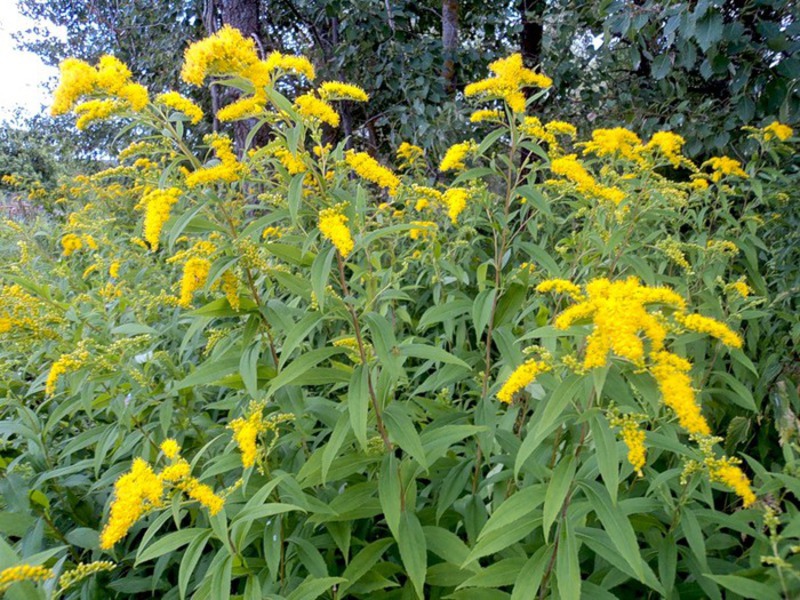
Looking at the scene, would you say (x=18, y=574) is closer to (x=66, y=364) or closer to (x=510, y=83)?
(x=66, y=364)

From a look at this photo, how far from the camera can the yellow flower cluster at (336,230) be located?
55.9 inches

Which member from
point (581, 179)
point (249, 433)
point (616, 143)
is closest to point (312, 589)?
point (249, 433)

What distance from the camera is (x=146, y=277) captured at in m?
3.71

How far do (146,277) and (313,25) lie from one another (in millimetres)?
3875

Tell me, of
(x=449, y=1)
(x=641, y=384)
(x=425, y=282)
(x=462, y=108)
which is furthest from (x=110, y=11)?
(x=641, y=384)

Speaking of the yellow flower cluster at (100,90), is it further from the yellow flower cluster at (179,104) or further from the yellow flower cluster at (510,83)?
the yellow flower cluster at (510,83)

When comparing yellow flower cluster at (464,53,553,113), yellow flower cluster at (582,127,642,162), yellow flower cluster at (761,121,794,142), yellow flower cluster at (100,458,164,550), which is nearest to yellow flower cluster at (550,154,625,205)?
yellow flower cluster at (464,53,553,113)

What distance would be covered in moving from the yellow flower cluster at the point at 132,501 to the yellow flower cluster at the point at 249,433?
0.22 metres

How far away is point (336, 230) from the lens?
1.44 meters

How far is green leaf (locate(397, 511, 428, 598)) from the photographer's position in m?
1.48

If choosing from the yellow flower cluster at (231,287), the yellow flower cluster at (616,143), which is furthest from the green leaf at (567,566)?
the yellow flower cluster at (616,143)

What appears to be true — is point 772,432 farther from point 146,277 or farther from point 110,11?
point 110,11

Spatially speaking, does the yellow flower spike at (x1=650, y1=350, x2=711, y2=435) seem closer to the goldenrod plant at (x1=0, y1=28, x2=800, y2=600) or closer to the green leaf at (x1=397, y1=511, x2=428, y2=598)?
the goldenrod plant at (x1=0, y1=28, x2=800, y2=600)

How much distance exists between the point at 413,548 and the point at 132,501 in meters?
0.78
